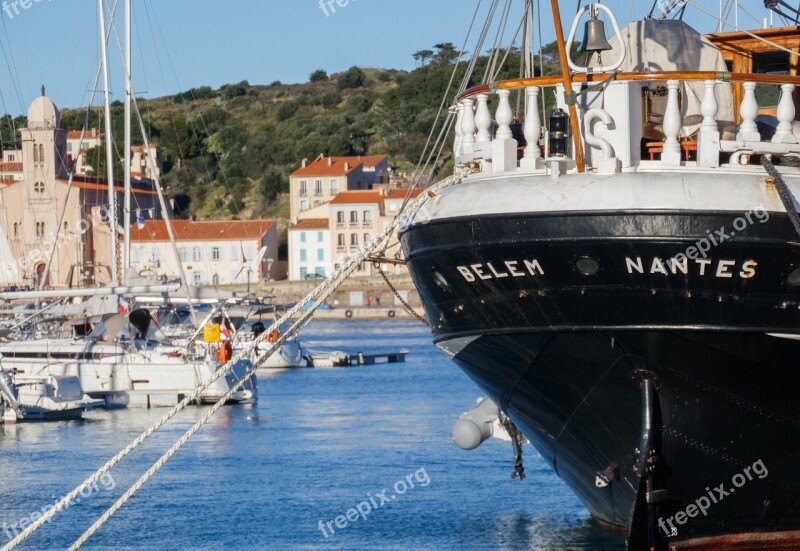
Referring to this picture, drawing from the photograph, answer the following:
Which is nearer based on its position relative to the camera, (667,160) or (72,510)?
(667,160)

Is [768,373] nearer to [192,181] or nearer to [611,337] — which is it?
[611,337]

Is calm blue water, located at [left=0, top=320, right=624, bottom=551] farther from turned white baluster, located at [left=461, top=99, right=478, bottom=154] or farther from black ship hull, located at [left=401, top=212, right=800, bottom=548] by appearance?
turned white baluster, located at [left=461, top=99, right=478, bottom=154]

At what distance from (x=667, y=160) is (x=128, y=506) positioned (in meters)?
13.7

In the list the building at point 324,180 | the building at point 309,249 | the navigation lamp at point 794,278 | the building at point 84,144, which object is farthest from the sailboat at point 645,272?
the building at point 84,144

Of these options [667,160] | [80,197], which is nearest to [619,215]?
[667,160]

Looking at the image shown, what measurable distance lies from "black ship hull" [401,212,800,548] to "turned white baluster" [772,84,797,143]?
2.80ft

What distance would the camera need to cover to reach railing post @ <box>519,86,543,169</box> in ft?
39.2

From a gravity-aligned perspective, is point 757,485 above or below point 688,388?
below

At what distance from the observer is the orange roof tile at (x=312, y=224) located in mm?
127375

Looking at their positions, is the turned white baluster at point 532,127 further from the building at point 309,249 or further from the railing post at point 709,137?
the building at point 309,249

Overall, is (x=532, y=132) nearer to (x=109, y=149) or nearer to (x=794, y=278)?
(x=794, y=278)

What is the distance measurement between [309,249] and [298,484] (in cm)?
10353

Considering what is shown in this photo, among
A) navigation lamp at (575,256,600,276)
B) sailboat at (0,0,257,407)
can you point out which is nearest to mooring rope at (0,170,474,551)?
navigation lamp at (575,256,600,276)

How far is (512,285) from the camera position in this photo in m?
12.1
